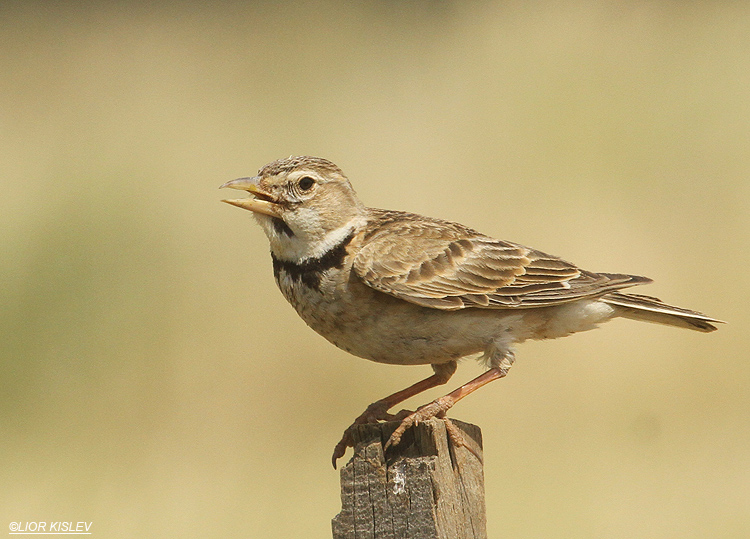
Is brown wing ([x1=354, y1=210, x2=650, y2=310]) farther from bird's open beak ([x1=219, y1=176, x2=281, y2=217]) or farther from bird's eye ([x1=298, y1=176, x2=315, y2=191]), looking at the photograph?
bird's open beak ([x1=219, y1=176, x2=281, y2=217])

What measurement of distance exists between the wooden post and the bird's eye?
6.53ft

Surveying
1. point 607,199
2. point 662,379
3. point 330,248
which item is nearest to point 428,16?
point 607,199

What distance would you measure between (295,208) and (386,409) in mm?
1338

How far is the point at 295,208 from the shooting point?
18.9 ft

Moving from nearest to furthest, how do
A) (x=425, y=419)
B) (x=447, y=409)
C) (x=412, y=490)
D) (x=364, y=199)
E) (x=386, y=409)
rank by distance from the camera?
(x=412, y=490) → (x=425, y=419) → (x=447, y=409) → (x=386, y=409) → (x=364, y=199)

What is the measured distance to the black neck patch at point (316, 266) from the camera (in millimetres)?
5590

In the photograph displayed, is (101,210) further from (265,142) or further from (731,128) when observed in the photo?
(731,128)

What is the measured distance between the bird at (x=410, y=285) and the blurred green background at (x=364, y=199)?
1.49 m

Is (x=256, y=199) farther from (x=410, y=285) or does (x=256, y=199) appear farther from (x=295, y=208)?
(x=410, y=285)

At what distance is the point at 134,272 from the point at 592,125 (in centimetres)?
614

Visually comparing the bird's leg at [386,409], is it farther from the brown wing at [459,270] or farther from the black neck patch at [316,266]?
the black neck patch at [316,266]

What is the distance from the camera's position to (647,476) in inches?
347

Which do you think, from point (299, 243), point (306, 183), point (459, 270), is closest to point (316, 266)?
point (299, 243)

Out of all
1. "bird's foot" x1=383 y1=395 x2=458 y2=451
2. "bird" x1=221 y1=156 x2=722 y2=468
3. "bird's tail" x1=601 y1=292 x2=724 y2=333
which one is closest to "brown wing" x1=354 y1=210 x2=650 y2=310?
"bird" x1=221 y1=156 x2=722 y2=468
